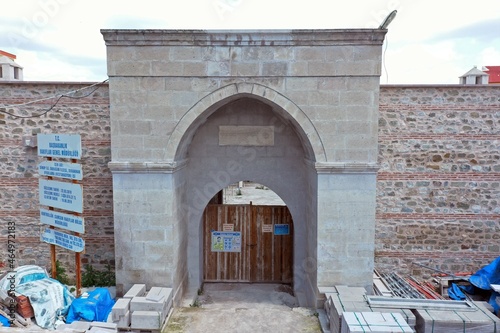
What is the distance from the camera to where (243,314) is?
642cm

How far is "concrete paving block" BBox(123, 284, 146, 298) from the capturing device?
5.95 meters

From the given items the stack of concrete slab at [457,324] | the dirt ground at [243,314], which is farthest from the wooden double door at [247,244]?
the stack of concrete slab at [457,324]

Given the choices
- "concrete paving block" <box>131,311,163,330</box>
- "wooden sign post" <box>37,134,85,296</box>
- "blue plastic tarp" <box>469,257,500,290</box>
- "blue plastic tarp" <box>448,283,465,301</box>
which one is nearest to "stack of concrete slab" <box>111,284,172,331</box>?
"concrete paving block" <box>131,311,163,330</box>

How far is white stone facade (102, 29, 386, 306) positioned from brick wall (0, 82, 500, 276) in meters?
1.81

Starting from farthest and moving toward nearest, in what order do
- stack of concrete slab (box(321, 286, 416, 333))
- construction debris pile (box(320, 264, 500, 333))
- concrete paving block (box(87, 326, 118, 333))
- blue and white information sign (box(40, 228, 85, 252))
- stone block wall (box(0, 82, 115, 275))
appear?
1. stone block wall (box(0, 82, 115, 275))
2. blue and white information sign (box(40, 228, 85, 252))
3. concrete paving block (box(87, 326, 118, 333))
4. stack of concrete slab (box(321, 286, 416, 333))
5. construction debris pile (box(320, 264, 500, 333))

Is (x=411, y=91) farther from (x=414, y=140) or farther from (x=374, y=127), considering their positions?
(x=374, y=127)

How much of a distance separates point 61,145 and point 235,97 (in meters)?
3.01

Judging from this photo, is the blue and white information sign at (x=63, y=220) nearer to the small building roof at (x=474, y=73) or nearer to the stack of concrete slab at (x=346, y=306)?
the stack of concrete slab at (x=346, y=306)

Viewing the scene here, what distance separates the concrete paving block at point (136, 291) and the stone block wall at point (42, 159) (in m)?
2.07

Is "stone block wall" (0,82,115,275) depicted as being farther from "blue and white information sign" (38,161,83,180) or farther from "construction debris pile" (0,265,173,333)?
"construction debris pile" (0,265,173,333)

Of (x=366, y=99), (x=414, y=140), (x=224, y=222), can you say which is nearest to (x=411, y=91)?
(x=414, y=140)

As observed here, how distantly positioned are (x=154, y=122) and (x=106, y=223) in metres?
2.97

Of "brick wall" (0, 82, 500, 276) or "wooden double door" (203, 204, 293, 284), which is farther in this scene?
"wooden double door" (203, 204, 293, 284)

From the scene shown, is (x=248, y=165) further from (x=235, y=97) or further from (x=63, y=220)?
(x=63, y=220)
